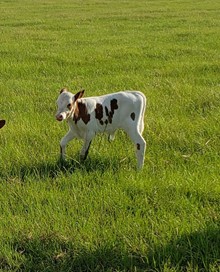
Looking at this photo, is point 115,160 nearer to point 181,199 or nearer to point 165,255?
point 181,199

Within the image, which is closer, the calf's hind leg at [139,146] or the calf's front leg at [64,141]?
the calf's hind leg at [139,146]

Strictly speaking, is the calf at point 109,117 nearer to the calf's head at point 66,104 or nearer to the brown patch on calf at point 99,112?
the brown patch on calf at point 99,112

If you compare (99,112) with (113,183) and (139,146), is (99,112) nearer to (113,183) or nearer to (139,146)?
(139,146)

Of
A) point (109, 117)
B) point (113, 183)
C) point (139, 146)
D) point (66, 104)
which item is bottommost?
point (113, 183)

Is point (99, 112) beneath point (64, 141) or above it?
above

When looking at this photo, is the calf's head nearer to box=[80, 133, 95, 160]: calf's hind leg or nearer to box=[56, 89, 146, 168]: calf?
box=[56, 89, 146, 168]: calf

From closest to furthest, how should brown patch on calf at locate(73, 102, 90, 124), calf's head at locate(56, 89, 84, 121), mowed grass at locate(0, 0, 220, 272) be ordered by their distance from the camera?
mowed grass at locate(0, 0, 220, 272)
calf's head at locate(56, 89, 84, 121)
brown patch on calf at locate(73, 102, 90, 124)

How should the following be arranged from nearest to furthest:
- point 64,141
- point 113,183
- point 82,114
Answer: point 113,183, point 82,114, point 64,141

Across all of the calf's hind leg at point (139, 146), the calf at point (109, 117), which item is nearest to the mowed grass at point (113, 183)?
the calf's hind leg at point (139, 146)

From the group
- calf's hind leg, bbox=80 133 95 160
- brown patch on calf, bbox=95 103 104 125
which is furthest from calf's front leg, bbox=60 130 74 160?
brown patch on calf, bbox=95 103 104 125

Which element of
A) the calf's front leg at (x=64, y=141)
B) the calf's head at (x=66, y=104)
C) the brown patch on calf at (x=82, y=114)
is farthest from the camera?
the calf's front leg at (x=64, y=141)

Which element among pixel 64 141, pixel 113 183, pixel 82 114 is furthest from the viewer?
pixel 64 141

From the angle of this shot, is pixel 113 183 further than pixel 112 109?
No

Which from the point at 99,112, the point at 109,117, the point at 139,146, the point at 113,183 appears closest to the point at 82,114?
the point at 99,112
